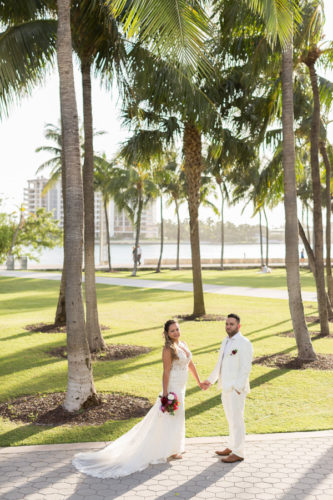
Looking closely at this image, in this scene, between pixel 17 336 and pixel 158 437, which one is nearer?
pixel 158 437

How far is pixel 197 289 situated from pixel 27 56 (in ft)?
30.8

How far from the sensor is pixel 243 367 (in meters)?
5.59

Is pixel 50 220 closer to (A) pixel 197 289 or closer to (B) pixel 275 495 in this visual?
(A) pixel 197 289

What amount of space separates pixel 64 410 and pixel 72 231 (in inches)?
101

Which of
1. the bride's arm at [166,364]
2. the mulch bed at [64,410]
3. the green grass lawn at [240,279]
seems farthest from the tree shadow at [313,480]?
the green grass lawn at [240,279]

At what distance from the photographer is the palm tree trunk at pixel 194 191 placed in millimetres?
16438

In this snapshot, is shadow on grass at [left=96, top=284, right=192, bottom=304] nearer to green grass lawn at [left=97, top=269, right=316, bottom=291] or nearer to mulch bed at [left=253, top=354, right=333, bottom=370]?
green grass lawn at [left=97, top=269, right=316, bottom=291]

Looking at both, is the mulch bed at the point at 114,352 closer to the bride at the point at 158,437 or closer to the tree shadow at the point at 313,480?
the bride at the point at 158,437

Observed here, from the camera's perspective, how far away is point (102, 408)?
24.6 ft

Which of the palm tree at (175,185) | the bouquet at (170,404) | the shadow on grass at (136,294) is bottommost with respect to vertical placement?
the shadow on grass at (136,294)

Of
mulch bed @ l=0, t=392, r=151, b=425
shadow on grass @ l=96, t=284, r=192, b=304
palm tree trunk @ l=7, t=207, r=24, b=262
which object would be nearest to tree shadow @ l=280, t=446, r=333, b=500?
mulch bed @ l=0, t=392, r=151, b=425

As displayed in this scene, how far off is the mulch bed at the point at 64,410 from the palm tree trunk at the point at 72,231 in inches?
8.4

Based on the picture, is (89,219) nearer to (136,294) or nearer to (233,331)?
(233,331)

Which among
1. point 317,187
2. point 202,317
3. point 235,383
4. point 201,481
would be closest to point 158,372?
point 235,383
